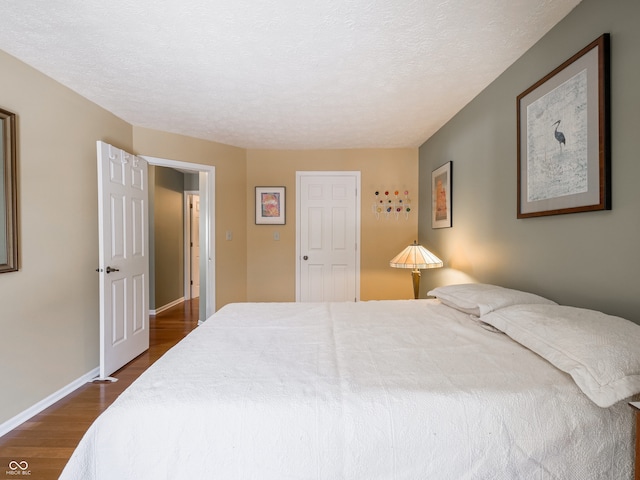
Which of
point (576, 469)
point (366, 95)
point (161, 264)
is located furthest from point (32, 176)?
point (576, 469)

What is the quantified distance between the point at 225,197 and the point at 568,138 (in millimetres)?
3321

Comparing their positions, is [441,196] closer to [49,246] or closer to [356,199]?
[356,199]

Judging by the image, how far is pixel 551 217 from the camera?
1.64 metres

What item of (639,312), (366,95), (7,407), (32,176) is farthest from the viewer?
(366,95)

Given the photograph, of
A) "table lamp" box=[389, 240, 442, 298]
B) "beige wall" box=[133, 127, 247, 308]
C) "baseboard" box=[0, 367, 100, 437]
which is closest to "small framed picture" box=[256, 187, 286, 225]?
"beige wall" box=[133, 127, 247, 308]

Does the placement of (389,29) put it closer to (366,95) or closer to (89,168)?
(366,95)

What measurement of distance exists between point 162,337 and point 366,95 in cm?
344

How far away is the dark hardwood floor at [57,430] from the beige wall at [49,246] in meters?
0.14

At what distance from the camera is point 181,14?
4.81 feet

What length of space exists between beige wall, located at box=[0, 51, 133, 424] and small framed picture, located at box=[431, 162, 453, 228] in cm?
324

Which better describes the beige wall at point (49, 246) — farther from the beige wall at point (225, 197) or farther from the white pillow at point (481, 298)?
the white pillow at point (481, 298)

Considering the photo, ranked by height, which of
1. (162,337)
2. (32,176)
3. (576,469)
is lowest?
(162,337)

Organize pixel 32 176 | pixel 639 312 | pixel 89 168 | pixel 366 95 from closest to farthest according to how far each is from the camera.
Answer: pixel 639 312 < pixel 32 176 < pixel 366 95 < pixel 89 168

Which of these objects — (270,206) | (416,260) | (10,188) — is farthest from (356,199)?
(10,188)
